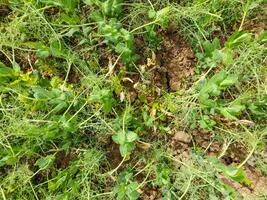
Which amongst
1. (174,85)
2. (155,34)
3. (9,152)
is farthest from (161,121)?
(9,152)

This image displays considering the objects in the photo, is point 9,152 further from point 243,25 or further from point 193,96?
point 243,25

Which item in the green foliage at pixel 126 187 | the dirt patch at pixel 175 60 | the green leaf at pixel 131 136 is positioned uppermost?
the dirt patch at pixel 175 60

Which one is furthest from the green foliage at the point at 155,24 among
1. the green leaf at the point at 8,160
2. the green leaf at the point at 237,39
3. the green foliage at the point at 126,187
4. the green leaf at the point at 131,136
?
the green leaf at the point at 8,160

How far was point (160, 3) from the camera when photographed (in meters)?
1.73

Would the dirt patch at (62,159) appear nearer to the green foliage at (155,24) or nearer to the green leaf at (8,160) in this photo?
the green leaf at (8,160)

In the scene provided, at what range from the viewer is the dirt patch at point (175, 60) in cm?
178

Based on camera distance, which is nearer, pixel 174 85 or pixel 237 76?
pixel 237 76

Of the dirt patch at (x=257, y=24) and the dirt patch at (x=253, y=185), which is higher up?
the dirt patch at (x=257, y=24)

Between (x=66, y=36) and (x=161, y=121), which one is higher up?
(x=66, y=36)

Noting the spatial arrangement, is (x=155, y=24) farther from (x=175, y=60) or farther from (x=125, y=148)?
(x=125, y=148)

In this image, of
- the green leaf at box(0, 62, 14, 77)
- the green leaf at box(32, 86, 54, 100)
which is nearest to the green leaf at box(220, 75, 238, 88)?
the green leaf at box(32, 86, 54, 100)

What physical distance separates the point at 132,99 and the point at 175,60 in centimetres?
23

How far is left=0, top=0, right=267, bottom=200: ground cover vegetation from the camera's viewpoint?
1657 millimetres

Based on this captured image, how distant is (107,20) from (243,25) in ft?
1.70
